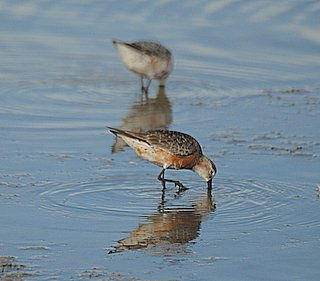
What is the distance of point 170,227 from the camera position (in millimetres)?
8367

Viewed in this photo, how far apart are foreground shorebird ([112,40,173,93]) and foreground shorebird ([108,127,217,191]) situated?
4.01m

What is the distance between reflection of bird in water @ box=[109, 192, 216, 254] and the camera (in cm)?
787

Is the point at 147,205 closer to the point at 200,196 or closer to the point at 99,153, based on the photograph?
the point at 200,196

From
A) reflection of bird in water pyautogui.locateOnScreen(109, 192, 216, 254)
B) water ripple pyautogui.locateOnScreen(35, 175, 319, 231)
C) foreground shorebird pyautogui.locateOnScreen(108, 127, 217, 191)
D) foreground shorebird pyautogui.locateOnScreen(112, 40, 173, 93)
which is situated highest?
foreground shorebird pyautogui.locateOnScreen(112, 40, 173, 93)

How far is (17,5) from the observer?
17.6 m

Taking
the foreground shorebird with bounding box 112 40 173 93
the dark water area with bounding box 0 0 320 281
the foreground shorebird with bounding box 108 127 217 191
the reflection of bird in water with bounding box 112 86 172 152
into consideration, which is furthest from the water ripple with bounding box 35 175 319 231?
the foreground shorebird with bounding box 112 40 173 93

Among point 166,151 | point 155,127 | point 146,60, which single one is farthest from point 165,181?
point 146,60

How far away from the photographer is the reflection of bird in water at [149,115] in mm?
12027

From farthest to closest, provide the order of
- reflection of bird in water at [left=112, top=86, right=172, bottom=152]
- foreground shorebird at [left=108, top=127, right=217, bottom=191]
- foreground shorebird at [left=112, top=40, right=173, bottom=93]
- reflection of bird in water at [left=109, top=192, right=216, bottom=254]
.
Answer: foreground shorebird at [left=112, top=40, right=173, bottom=93] → reflection of bird in water at [left=112, top=86, right=172, bottom=152] → foreground shorebird at [left=108, top=127, right=217, bottom=191] → reflection of bird in water at [left=109, top=192, right=216, bottom=254]

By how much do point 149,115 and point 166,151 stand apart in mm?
3086

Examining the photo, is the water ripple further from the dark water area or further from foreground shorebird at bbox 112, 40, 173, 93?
foreground shorebird at bbox 112, 40, 173, 93

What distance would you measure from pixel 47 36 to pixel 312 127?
5695 millimetres

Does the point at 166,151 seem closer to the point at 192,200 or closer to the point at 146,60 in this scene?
the point at 192,200

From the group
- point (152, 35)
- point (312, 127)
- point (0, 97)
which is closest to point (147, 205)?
point (312, 127)
